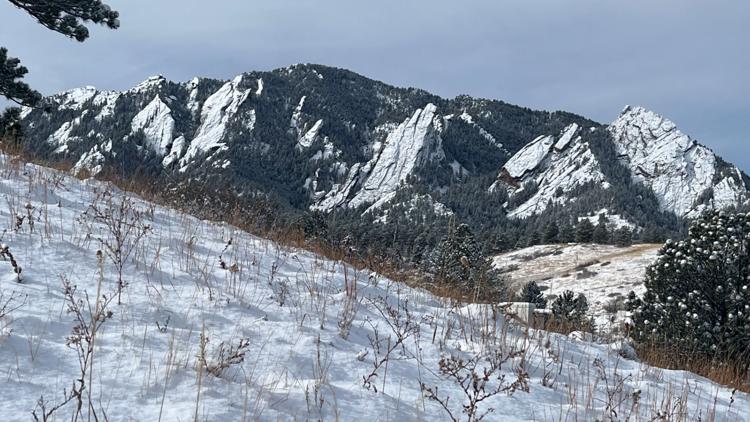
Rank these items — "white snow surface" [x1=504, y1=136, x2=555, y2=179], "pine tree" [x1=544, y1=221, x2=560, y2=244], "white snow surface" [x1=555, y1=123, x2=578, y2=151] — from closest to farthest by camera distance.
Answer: "pine tree" [x1=544, y1=221, x2=560, y2=244]
"white snow surface" [x1=555, y1=123, x2=578, y2=151]
"white snow surface" [x1=504, y1=136, x2=555, y2=179]

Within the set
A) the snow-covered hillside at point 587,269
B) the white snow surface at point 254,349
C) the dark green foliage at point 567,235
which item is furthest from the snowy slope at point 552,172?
the white snow surface at point 254,349

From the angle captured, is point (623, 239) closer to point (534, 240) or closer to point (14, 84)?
point (534, 240)

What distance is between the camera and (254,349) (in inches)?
139

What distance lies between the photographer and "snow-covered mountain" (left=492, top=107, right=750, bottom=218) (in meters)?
163

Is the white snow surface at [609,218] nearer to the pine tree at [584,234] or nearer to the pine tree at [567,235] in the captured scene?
the pine tree at [567,235]

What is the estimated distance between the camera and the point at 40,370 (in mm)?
2734

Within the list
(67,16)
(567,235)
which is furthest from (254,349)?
(567,235)

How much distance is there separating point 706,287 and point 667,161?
614 ft

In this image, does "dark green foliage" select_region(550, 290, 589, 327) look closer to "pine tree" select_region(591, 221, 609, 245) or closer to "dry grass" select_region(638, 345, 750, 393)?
"dry grass" select_region(638, 345, 750, 393)

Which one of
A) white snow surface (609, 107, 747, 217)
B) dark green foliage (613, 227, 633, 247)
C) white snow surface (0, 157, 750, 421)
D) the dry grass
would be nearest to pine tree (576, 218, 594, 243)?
dark green foliage (613, 227, 633, 247)

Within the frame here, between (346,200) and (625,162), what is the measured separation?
101 meters

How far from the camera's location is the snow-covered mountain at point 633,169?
16262cm

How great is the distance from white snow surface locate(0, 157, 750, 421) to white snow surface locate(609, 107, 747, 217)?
173 meters

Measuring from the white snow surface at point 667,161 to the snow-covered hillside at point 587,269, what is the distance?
370ft
